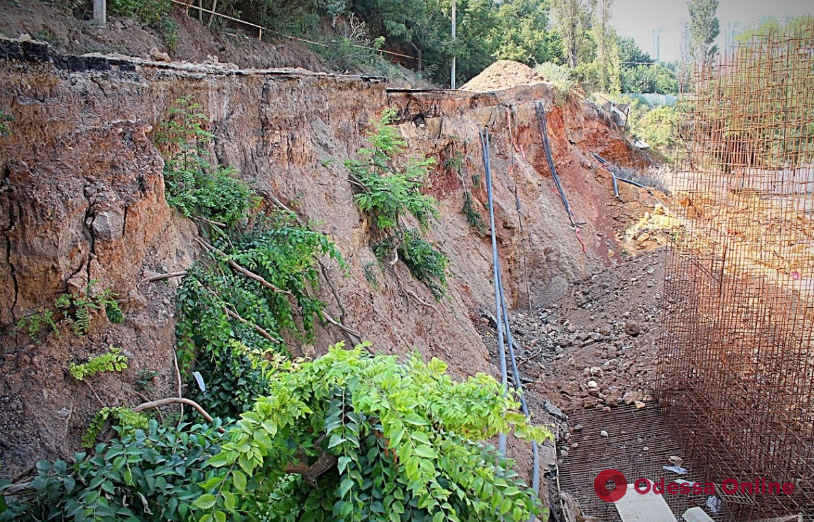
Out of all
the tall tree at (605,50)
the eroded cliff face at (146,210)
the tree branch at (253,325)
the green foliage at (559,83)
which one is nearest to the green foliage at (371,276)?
the eroded cliff face at (146,210)

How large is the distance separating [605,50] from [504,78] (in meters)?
14.6

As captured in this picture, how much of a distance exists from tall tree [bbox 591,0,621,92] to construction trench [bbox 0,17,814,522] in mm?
13942

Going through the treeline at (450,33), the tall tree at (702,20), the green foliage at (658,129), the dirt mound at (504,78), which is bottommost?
the green foliage at (658,129)

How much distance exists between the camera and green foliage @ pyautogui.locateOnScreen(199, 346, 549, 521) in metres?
2.45

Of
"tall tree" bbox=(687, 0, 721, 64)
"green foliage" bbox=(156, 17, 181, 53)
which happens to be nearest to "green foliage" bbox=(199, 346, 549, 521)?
"green foliage" bbox=(156, 17, 181, 53)

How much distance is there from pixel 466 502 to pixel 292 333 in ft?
8.81

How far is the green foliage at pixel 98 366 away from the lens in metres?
3.54

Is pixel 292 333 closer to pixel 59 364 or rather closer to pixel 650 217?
pixel 59 364

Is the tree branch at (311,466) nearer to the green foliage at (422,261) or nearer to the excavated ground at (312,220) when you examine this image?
the excavated ground at (312,220)

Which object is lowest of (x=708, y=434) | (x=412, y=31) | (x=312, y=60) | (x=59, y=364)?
(x=708, y=434)

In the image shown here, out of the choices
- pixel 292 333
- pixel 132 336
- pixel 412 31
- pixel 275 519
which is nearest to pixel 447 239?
pixel 292 333

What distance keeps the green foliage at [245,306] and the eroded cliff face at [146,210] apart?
183 mm

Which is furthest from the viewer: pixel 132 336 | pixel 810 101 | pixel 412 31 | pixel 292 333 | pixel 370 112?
pixel 412 31

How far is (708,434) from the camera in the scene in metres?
6.85
